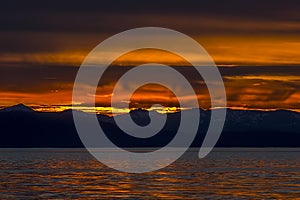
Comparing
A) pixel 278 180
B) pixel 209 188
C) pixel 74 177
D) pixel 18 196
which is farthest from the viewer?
pixel 74 177

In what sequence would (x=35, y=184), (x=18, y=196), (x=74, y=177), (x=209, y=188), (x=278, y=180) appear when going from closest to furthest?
(x=18, y=196)
(x=209, y=188)
(x=35, y=184)
(x=278, y=180)
(x=74, y=177)

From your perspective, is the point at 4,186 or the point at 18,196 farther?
the point at 4,186

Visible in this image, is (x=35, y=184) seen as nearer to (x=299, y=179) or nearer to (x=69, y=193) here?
(x=69, y=193)

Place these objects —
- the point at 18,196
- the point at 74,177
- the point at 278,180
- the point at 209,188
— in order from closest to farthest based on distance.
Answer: the point at 18,196 < the point at 209,188 < the point at 278,180 < the point at 74,177

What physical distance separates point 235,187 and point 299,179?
19.9 m

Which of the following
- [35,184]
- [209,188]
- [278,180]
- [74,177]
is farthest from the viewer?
[74,177]

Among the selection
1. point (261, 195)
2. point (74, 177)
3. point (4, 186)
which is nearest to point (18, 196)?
point (4, 186)

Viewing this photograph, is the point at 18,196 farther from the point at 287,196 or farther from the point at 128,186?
the point at 287,196

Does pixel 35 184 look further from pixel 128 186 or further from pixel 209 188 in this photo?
pixel 209 188

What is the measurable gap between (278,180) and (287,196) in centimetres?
→ 2706

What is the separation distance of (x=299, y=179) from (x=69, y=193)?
128 feet

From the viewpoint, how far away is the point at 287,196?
263 feet

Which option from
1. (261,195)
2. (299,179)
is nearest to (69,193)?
(261,195)

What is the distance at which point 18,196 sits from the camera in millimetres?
80062
